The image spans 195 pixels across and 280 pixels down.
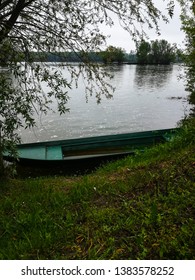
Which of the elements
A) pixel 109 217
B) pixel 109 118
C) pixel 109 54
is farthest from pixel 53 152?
pixel 109 118

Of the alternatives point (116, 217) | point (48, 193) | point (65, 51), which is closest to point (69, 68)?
point (65, 51)

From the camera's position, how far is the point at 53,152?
39.5 ft

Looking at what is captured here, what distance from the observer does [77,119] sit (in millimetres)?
23594

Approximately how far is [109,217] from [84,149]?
29.3ft

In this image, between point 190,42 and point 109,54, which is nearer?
point 109,54

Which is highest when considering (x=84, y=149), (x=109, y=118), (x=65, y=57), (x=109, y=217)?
(x=65, y=57)

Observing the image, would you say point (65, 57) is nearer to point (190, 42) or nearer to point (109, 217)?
point (109, 217)

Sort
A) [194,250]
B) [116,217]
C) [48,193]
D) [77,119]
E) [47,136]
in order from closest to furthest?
[194,250], [116,217], [48,193], [47,136], [77,119]

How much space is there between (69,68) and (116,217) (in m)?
4.35

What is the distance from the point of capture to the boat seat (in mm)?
11359

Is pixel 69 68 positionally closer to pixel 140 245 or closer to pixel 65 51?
pixel 65 51

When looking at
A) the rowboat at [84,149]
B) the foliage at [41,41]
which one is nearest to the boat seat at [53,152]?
the rowboat at [84,149]

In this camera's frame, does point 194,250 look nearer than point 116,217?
Yes

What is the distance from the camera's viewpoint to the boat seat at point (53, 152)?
37.3 ft
